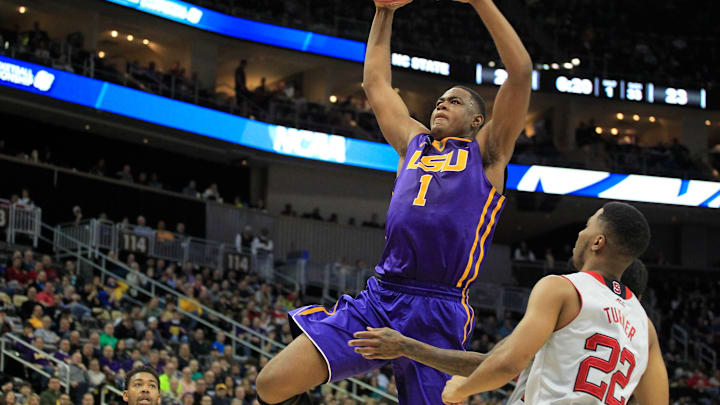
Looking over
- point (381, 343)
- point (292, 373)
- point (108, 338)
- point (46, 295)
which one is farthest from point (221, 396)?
point (381, 343)

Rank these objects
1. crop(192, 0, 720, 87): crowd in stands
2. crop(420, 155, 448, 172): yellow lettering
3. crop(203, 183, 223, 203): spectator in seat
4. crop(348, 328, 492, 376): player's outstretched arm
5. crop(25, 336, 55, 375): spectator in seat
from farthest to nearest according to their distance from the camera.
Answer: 1. crop(192, 0, 720, 87): crowd in stands
2. crop(203, 183, 223, 203): spectator in seat
3. crop(25, 336, 55, 375): spectator in seat
4. crop(420, 155, 448, 172): yellow lettering
5. crop(348, 328, 492, 376): player's outstretched arm

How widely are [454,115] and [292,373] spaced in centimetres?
165

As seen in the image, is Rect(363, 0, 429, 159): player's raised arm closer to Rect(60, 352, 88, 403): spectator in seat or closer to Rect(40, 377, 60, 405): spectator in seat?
Rect(40, 377, 60, 405): spectator in seat

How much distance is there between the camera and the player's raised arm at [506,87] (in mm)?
5074

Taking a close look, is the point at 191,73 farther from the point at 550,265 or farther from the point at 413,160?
the point at 413,160

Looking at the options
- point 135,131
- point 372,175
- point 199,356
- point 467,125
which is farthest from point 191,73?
point 467,125

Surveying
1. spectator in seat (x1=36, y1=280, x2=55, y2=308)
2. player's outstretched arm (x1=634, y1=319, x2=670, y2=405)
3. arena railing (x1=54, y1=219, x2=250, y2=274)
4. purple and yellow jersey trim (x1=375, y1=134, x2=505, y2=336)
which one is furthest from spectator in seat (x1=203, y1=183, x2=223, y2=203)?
player's outstretched arm (x1=634, y1=319, x2=670, y2=405)

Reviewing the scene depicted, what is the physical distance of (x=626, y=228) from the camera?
4.33 metres

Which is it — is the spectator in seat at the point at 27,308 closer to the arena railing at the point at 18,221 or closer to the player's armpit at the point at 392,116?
the arena railing at the point at 18,221

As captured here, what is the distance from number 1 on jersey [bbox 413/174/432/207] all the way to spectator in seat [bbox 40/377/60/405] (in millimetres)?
8575

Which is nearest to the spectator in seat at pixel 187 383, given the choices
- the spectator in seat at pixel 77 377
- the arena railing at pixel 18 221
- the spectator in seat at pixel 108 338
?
the spectator in seat at pixel 77 377

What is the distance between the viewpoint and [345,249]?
30.1 meters

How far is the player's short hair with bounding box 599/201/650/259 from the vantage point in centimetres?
434

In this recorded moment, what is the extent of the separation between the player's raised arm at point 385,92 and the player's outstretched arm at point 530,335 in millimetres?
1785
